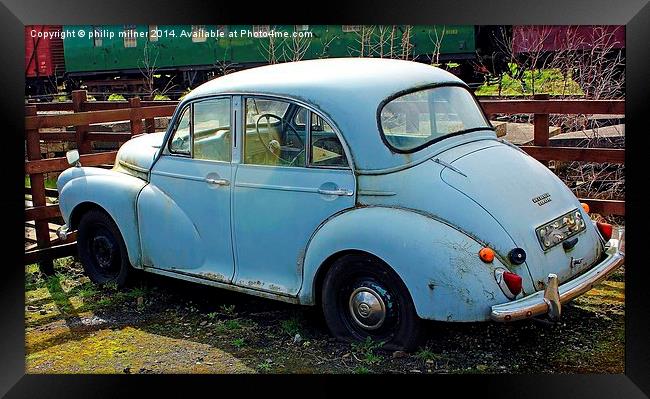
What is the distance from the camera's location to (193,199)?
4.49 m

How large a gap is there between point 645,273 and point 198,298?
2.75 m

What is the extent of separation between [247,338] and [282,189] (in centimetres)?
96

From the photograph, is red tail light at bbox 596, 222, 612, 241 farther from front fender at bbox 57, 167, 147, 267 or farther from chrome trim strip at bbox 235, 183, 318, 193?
front fender at bbox 57, 167, 147, 267

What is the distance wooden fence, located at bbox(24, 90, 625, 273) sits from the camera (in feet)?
15.3

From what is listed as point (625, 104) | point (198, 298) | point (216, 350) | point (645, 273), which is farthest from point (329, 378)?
Result: point (625, 104)

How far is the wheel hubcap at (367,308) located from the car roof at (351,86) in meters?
0.66

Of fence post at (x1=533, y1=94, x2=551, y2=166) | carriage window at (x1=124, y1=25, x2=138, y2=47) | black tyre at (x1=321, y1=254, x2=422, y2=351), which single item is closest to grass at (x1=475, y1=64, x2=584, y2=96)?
fence post at (x1=533, y1=94, x2=551, y2=166)

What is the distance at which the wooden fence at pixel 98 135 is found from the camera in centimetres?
468

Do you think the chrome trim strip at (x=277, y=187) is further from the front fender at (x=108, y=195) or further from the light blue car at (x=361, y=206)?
the front fender at (x=108, y=195)

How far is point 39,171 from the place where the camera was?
5031 mm

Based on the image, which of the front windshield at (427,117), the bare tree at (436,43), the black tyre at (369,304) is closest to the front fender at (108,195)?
the black tyre at (369,304)

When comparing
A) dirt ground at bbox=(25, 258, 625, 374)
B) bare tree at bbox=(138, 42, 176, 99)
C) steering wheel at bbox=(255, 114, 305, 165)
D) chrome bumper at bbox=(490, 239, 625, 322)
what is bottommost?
dirt ground at bbox=(25, 258, 625, 374)

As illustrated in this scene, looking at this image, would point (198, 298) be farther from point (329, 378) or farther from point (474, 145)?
point (474, 145)

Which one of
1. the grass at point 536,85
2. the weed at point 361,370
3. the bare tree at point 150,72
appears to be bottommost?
the weed at point 361,370
